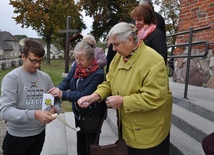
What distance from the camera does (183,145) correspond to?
237cm

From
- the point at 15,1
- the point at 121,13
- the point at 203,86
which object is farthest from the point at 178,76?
the point at 15,1

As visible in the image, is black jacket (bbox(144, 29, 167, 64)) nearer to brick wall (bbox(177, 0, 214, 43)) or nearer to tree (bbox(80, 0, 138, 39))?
brick wall (bbox(177, 0, 214, 43))

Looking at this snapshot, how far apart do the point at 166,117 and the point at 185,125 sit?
1125 millimetres

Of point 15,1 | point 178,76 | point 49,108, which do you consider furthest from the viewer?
point 15,1

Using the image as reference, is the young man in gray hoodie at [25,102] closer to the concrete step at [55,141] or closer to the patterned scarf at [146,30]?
the patterned scarf at [146,30]

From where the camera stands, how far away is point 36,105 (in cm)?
184

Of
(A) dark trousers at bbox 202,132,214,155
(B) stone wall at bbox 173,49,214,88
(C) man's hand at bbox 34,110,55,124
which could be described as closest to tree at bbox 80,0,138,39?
(B) stone wall at bbox 173,49,214,88

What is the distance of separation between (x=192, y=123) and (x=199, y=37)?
8.50ft

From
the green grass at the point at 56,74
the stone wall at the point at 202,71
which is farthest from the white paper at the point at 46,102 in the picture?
the stone wall at the point at 202,71

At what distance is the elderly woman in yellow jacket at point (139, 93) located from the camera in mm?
1542

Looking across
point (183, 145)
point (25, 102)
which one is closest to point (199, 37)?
point (183, 145)

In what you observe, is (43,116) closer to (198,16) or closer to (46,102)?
(46,102)

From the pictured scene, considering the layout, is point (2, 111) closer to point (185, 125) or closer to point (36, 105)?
point (36, 105)

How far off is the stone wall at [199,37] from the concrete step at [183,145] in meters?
2.14
